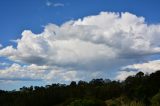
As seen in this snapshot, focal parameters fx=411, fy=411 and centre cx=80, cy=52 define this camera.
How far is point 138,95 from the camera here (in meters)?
58.1

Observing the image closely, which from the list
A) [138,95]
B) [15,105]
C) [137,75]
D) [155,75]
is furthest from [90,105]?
[137,75]

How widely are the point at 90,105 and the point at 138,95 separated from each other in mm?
17988

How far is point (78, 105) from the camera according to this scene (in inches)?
1647

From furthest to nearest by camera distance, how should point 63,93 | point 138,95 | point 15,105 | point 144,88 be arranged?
point 63,93 → point 15,105 → point 144,88 → point 138,95

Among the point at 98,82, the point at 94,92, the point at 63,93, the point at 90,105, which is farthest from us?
the point at 98,82

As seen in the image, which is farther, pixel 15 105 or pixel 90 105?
pixel 15 105

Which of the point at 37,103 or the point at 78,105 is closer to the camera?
the point at 78,105

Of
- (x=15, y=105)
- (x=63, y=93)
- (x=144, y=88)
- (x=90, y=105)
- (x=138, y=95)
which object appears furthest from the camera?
(x=63, y=93)

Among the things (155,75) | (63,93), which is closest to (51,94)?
(63,93)

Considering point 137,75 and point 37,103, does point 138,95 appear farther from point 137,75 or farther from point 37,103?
point 137,75

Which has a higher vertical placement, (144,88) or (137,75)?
(137,75)

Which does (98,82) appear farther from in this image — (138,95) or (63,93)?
(138,95)

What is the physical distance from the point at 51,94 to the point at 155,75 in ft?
101

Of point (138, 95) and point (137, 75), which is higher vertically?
point (137, 75)
